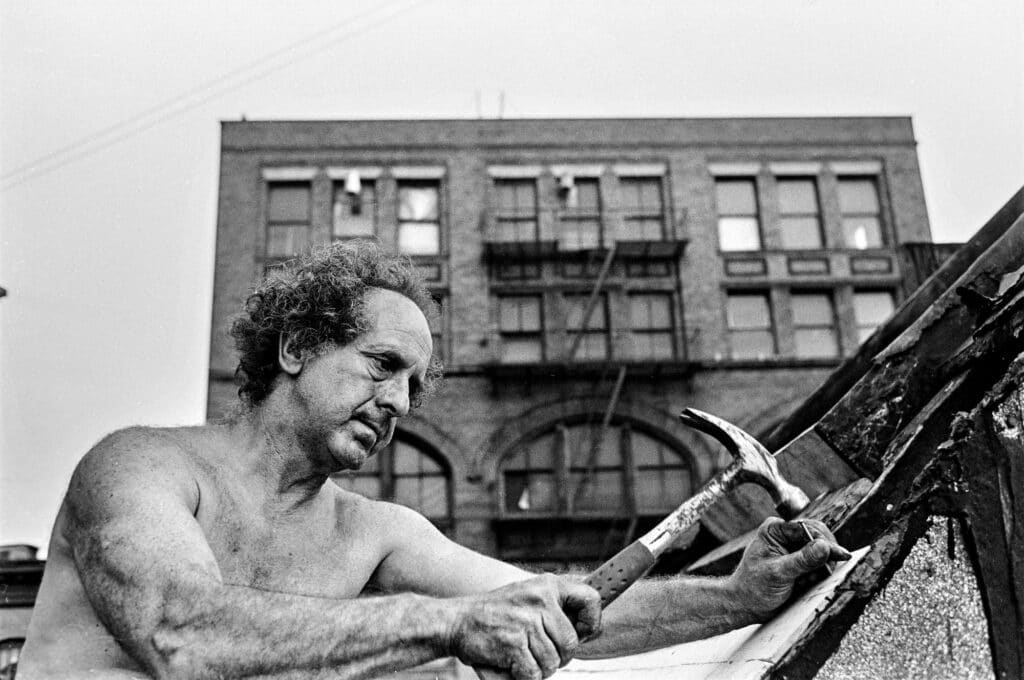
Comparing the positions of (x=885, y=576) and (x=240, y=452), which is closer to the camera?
(x=885, y=576)

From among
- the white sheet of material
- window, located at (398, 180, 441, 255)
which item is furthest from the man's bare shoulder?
window, located at (398, 180, 441, 255)

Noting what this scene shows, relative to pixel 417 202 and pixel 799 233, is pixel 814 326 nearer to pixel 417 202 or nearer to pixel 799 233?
pixel 799 233

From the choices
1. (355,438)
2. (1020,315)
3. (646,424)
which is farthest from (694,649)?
(646,424)

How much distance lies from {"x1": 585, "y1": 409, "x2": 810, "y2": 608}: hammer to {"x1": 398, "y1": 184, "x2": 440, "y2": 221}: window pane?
23.4m

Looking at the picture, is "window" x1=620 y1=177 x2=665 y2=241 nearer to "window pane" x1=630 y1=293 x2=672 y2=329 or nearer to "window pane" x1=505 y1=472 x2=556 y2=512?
"window pane" x1=630 y1=293 x2=672 y2=329

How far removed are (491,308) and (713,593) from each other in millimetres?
22319

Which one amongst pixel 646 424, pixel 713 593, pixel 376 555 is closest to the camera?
pixel 713 593

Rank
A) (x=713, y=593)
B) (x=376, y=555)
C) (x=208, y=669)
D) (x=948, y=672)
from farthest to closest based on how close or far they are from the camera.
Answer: (x=376, y=555) < (x=713, y=593) < (x=208, y=669) < (x=948, y=672)

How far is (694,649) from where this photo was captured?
2.80 metres

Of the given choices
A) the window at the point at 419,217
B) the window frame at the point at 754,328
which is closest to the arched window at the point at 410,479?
the window at the point at 419,217

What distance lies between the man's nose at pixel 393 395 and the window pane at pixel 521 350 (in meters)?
21.7

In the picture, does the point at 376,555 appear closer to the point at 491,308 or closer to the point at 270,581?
the point at 270,581

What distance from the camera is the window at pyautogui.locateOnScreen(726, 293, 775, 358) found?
81.7 ft

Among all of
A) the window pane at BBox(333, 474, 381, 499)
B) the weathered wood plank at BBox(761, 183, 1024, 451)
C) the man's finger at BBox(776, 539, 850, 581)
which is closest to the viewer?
the man's finger at BBox(776, 539, 850, 581)
